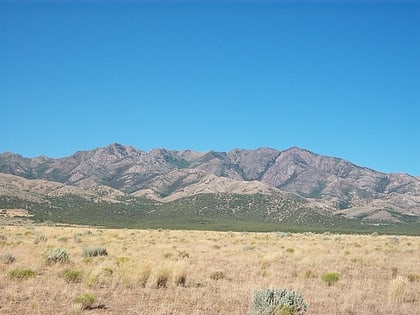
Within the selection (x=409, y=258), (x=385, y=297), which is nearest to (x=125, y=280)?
(x=385, y=297)

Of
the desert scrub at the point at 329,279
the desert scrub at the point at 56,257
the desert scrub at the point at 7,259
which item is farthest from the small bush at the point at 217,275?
the desert scrub at the point at 7,259

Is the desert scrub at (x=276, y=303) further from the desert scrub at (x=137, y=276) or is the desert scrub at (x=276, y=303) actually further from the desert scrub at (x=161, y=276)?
the desert scrub at (x=137, y=276)

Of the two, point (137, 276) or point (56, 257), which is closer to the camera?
point (137, 276)

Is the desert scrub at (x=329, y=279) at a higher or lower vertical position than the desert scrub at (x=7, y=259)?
higher

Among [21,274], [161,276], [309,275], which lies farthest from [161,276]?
[309,275]

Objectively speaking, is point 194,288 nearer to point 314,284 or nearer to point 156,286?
point 156,286

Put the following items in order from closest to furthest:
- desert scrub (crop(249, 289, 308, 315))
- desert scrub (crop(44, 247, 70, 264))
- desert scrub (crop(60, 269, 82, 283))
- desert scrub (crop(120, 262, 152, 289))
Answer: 1. desert scrub (crop(249, 289, 308, 315))
2. desert scrub (crop(120, 262, 152, 289))
3. desert scrub (crop(60, 269, 82, 283))
4. desert scrub (crop(44, 247, 70, 264))

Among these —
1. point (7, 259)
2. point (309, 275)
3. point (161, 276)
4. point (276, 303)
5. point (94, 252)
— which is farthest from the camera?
point (94, 252)

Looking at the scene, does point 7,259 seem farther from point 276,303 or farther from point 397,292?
point 397,292

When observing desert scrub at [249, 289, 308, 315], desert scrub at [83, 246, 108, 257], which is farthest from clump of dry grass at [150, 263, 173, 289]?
desert scrub at [83, 246, 108, 257]

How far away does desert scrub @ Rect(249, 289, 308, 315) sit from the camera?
11.0 m

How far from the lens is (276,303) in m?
11.5

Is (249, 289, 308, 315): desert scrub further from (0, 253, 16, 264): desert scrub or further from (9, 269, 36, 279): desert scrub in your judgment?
(0, 253, 16, 264): desert scrub

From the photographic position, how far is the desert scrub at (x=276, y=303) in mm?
10961
